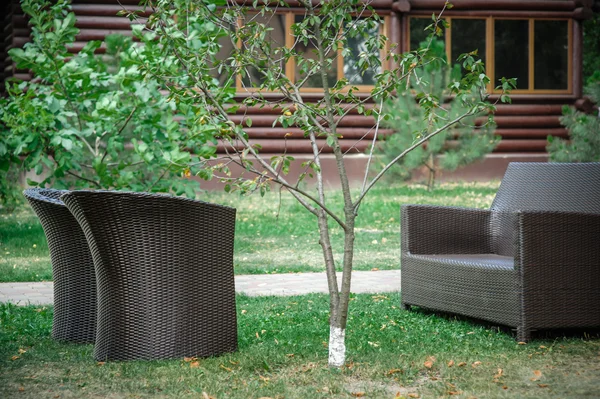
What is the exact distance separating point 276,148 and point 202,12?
9.93m

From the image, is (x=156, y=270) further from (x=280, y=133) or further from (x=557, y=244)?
(x=280, y=133)

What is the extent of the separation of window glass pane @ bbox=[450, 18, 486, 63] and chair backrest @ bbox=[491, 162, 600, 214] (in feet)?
32.0

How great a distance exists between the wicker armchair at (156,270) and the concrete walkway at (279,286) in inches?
79.4

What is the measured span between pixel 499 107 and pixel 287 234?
20.7 feet

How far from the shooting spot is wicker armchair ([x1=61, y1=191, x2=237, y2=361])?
3826 mm

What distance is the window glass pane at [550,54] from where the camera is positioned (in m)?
15.2

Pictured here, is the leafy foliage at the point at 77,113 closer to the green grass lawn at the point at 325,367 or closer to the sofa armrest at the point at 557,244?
the green grass lawn at the point at 325,367

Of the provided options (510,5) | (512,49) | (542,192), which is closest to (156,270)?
(542,192)

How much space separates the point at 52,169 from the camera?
777cm

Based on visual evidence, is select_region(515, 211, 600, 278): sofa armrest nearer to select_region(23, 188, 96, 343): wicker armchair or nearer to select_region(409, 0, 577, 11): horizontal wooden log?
select_region(23, 188, 96, 343): wicker armchair

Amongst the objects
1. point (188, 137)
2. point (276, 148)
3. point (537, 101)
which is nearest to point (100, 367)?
point (188, 137)

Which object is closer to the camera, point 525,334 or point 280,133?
point 525,334

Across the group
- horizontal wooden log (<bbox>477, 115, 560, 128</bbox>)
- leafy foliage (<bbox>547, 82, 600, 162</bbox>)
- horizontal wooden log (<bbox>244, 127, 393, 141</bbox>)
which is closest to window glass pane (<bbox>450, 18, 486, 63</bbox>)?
horizontal wooden log (<bbox>477, 115, 560, 128</bbox>)

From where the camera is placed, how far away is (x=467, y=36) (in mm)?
15078
